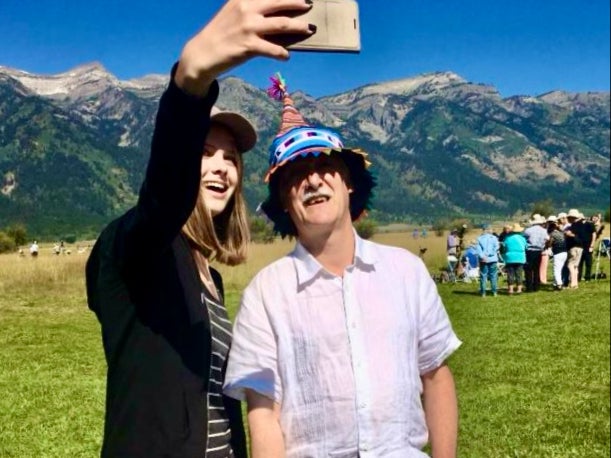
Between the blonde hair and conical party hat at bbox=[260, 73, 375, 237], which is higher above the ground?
conical party hat at bbox=[260, 73, 375, 237]

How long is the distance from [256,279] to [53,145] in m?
4.36

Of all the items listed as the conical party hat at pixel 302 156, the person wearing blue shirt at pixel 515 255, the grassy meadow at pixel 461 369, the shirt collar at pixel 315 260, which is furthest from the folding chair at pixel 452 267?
the shirt collar at pixel 315 260

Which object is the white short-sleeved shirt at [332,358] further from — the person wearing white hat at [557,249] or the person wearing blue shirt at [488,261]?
the person wearing white hat at [557,249]

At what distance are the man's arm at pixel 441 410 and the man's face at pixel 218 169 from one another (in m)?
0.79

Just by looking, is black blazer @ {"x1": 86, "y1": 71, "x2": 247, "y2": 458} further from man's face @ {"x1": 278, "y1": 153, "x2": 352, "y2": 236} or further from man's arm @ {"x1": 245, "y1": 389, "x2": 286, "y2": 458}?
man's face @ {"x1": 278, "y1": 153, "x2": 352, "y2": 236}

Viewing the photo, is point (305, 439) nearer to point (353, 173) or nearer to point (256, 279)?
point (256, 279)

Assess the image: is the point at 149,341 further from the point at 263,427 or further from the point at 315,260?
the point at 315,260

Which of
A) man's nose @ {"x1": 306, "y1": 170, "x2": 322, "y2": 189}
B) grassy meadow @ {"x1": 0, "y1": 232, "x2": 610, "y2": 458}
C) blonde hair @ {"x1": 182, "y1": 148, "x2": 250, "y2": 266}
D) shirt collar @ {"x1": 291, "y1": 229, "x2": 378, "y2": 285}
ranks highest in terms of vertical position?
man's nose @ {"x1": 306, "y1": 170, "x2": 322, "y2": 189}

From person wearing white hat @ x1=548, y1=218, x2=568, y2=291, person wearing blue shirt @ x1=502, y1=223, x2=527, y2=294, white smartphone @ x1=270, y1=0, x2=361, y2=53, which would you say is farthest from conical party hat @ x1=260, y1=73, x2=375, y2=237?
person wearing white hat @ x1=548, y1=218, x2=568, y2=291

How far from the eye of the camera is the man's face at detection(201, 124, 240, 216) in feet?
7.21

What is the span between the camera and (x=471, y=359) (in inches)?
387

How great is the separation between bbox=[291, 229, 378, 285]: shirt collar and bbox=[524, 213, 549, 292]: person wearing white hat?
13373 millimetres

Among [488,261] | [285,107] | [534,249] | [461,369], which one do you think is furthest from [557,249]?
[285,107]

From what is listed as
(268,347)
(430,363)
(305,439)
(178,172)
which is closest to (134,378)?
(268,347)
